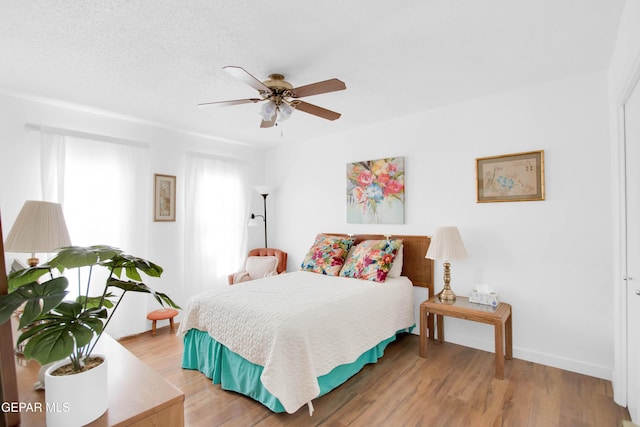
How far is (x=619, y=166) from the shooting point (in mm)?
2137

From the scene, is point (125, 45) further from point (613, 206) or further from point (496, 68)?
point (613, 206)

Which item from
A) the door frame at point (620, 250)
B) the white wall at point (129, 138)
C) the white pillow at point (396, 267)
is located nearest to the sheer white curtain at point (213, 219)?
the white wall at point (129, 138)

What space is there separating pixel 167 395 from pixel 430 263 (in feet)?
9.38

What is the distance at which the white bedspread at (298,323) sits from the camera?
6.61 ft

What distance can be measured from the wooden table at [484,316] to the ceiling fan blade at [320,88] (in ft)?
6.94

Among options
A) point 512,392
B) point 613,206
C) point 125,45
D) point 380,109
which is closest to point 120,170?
point 125,45

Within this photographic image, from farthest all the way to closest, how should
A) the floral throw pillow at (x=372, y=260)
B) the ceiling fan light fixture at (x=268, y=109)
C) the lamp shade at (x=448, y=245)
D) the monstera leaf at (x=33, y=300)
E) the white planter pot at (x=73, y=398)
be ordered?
the floral throw pillow at (x=372, y=260)
the lamp shade at (x=448, y=245)
the ceiling fan light fixture at (x=268, y=109)
the white planter pot at (x=73, y=398)
the monstera leaf at (x=33, y=300)

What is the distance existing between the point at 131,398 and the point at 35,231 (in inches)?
43.3

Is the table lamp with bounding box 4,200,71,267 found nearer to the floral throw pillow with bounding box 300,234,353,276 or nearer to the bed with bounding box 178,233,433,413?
the bed with bounding box 178,233,433,413

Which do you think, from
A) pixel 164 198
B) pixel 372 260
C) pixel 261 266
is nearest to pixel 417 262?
pixel 372 260

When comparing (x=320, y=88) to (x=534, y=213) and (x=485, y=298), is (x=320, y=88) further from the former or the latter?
(x=485, y=298)

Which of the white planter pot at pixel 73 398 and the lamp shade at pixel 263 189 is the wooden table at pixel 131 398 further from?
the lamp shade at pixel 263 189

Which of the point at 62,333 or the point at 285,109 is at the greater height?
the point at 285,109

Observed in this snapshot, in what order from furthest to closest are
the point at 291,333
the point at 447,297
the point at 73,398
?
the point at 447,297 < the point at 291,333 < the point at 73,398
